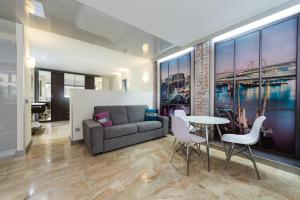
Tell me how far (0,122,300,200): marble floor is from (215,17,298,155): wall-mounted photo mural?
756mm

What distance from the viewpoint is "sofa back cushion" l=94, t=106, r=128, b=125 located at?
3396 millimetres

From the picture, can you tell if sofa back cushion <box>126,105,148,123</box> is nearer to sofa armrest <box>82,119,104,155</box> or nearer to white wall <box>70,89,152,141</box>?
white wall <box>70,89,152,141</box>

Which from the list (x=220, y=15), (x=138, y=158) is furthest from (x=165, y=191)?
(x=220, y=15)

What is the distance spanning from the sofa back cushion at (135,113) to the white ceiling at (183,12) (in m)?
2.13

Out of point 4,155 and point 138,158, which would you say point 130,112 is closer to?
point 138,158

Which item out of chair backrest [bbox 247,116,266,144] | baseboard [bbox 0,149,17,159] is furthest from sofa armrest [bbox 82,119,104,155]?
chair backrest [bbox 247,116,266,144]

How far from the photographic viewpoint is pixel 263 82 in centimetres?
250

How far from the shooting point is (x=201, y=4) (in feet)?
6.60

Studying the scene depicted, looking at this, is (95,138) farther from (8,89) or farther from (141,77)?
(141,77)

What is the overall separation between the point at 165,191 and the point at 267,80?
8.70 ft

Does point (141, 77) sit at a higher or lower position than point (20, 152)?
higher

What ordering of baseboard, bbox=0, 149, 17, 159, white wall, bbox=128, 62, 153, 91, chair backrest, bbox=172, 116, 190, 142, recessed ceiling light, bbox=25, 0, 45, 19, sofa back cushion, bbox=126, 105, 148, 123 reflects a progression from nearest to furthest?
recessed ceiling light, bbox=25, 0, 45, 19, chair backrest, bbox=172, 116, 190, 142, baseboard, bbox=0, 149, 17, 159, sofa back cushion, bbox=126, 105, 148, 123, white wall, bbox=128, 62, 153, 91

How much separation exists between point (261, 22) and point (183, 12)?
1556mm

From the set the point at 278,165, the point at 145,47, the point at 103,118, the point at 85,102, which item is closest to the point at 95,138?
the point at 103,118
